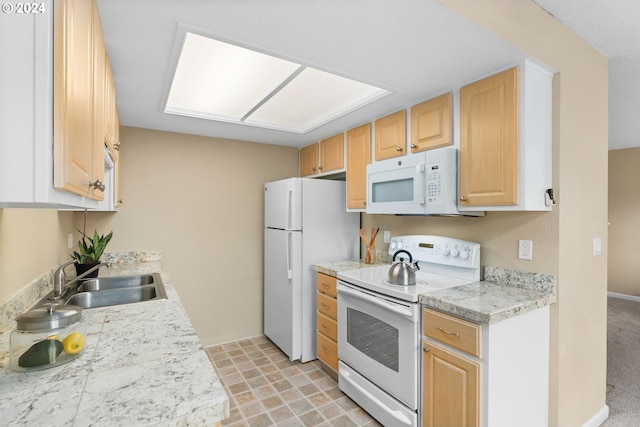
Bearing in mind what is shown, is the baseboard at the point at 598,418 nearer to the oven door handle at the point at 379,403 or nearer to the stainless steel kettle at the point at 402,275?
the oven door handle at the point at 379,403

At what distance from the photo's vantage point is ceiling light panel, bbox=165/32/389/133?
72.4 inches

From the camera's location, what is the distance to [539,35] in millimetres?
1648

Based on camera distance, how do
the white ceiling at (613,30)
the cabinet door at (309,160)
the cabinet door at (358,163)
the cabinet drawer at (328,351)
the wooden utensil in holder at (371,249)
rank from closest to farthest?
the white ceiling at (613,30), the cabinet drawer at (328,351), the cabinet door at (358,163), the wooden utensil in holder at (371,249), the cabinet door at (309,160)

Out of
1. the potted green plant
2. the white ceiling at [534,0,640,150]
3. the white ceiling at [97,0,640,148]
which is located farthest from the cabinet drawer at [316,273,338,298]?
the white ceiling at [534,0,640,150]

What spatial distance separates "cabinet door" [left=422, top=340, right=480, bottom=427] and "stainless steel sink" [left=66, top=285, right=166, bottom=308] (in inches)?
62.9

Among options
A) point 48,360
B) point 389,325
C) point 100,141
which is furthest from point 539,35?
point 48,360

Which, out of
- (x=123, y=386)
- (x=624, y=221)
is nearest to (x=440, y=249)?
(x=123, y=386)

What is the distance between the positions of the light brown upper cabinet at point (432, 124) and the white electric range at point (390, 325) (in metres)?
0.71

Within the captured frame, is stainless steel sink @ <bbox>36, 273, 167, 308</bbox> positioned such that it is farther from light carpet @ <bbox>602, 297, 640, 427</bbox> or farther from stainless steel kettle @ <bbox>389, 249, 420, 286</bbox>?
light carpet @ <bbox>602, 297, 640, 427</bbox>

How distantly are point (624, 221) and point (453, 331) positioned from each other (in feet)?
17.0

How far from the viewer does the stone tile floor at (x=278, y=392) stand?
84.5 inches

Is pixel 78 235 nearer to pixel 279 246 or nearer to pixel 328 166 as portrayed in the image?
pixel 279 246

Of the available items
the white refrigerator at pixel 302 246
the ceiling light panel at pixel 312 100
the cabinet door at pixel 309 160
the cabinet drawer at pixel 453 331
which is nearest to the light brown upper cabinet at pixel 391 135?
the ceiling light panel at pixel 312 100

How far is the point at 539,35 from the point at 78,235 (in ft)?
11.9
